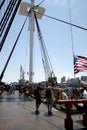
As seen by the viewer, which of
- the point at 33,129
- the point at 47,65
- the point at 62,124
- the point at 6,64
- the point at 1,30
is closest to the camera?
the point at 33,129

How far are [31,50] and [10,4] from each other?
27.4m

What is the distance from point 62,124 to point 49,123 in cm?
59

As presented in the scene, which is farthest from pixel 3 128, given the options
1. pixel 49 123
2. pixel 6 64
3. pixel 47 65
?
pixel 47 65

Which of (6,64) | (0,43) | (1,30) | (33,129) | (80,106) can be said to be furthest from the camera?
(6,64)

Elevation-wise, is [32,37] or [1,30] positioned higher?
[32,37]

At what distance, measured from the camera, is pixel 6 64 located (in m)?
26.8

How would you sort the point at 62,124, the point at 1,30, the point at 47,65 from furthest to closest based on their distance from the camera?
1. the point at 47,65
2. the point at 1,30
3. the point at 62,124

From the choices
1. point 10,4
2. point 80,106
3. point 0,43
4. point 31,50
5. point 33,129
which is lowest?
point 33,129

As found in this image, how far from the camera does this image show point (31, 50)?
139ft

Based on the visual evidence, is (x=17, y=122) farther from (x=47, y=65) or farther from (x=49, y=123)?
(x=47, y=65)

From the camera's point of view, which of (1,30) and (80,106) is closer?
(80,106)

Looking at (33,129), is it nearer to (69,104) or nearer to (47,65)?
(69,104)

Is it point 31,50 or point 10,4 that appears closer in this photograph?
point 10,4

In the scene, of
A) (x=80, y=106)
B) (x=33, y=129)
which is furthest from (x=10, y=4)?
(x=33, y=129)
